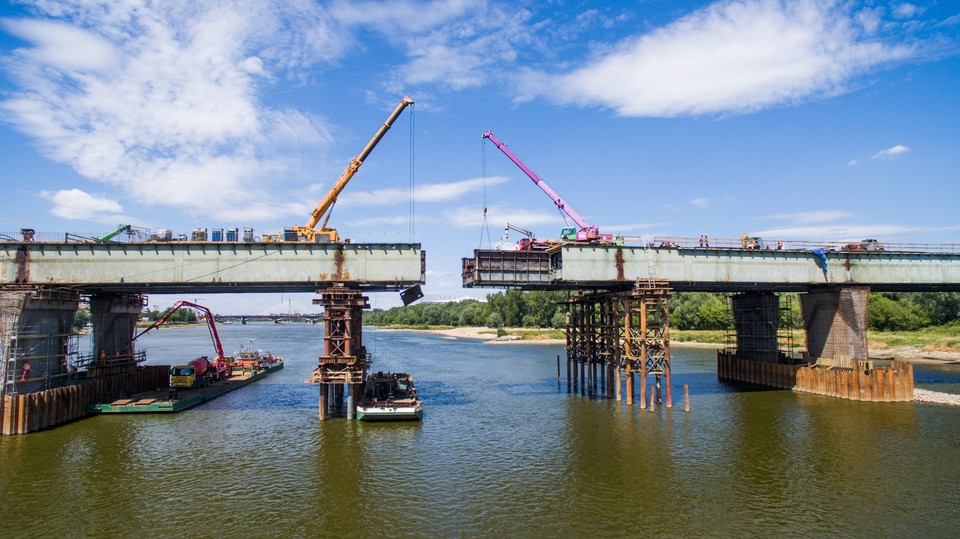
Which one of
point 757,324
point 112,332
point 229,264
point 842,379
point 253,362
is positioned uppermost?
point 229,264

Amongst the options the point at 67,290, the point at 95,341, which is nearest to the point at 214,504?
the point at 67,290

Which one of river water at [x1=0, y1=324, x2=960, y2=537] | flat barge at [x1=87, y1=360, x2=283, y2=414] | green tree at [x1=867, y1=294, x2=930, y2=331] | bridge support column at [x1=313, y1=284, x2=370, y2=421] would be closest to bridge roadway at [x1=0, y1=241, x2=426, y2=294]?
bridge support column at [x1=313, y1=284, x2=370, y2=421]

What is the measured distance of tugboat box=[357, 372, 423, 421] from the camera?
42.4m

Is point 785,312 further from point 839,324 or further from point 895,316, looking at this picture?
point 839,324

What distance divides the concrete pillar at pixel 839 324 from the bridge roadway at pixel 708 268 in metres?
1.27

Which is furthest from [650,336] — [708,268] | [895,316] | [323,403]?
[895,316]

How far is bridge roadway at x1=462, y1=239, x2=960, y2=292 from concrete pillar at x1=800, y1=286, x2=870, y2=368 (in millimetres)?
1271

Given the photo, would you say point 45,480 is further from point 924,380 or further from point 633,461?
point 924,380

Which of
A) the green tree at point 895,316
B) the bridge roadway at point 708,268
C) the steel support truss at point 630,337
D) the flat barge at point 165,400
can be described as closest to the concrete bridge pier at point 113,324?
the flat barge at point 165,400

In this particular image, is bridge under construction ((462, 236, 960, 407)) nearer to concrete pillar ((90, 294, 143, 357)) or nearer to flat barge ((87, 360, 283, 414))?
flat barge ((87, 360, 283, 414))

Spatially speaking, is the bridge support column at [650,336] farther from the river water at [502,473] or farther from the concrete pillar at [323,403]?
the concrete pillar at [323,403]

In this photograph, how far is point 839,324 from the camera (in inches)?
2072

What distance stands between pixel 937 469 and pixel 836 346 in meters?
25.0

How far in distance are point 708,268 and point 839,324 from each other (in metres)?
14.8
